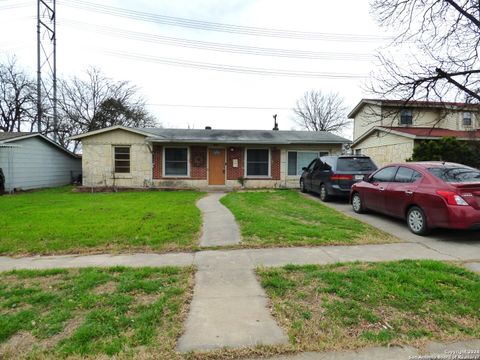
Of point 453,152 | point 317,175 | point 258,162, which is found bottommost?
point 317,175

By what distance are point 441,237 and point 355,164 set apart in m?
4.48

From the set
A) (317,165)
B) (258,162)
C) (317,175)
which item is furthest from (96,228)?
(258,162)

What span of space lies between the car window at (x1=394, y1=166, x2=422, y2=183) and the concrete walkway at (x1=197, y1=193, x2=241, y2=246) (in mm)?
3974

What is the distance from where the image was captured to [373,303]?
304 cm

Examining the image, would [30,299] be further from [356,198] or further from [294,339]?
[356,198]

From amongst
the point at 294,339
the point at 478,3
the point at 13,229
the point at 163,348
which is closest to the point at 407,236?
the point at 294,339

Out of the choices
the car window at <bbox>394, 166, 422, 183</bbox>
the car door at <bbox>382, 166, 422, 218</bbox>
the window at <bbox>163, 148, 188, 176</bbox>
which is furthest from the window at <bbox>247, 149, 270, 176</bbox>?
the car window at <bbox>394, 166, 422, 183</bbox>

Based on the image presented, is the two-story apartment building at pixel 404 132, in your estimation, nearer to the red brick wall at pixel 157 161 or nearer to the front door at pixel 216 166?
the front door at pixel 216 166

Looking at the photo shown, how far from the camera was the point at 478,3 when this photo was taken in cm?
782

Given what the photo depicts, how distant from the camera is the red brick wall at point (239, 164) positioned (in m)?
15.2

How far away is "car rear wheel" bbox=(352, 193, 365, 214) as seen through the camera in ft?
26.8

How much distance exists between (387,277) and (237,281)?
1.91 meters

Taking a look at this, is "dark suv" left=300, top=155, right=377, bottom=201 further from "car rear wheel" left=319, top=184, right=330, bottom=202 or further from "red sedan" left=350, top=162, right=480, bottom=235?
"red sedan" left=350, top=162, right=480, bottom=235

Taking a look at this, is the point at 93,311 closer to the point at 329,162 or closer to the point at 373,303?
the point at 373,303
